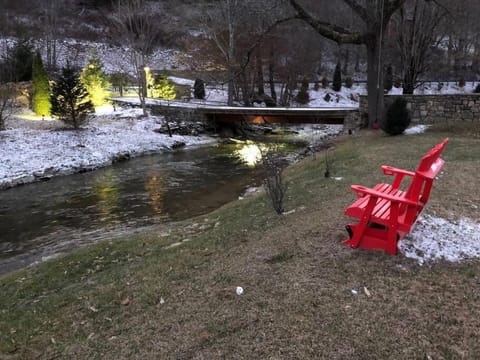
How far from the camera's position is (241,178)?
14164 millimetres

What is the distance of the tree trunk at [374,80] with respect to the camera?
15773 millimetres

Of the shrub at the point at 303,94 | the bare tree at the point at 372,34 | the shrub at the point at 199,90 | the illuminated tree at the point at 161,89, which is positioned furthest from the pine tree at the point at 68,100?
the shrub at the point at 303,94

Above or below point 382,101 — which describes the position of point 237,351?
below

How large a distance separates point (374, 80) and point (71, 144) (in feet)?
42.8

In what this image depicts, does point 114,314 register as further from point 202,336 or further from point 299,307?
point 299,307

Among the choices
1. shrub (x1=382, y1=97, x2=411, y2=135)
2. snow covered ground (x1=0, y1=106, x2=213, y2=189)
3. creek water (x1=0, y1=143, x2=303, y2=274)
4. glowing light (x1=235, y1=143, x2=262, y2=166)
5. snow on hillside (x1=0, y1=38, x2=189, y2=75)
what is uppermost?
snow on hillside (x1=0, y1=38, x2=189, y2=75)

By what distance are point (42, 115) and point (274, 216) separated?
730 inches

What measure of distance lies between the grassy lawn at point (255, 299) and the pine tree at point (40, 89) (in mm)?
16665

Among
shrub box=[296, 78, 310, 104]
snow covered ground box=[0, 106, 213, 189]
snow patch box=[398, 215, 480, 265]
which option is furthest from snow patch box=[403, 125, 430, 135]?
shrub box=[296, 78, 310, 104]

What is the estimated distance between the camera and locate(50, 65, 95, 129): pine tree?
19.0 metres

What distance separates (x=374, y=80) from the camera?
16234mm

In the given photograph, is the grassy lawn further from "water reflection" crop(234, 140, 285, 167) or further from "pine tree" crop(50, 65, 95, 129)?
"pine tree" crop(50, 65, 95, 129)

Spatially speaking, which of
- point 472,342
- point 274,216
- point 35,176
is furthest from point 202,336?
point 35,176

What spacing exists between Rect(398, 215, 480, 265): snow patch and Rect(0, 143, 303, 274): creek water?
6107 mm
